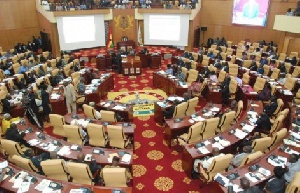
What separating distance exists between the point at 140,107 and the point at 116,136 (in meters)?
3.93

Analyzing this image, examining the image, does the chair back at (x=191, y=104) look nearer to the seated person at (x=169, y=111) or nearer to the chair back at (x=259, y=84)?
the seated person at (x=169, y=111)

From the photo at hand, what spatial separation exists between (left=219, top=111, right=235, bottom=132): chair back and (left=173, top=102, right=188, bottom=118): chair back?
1.52 metres

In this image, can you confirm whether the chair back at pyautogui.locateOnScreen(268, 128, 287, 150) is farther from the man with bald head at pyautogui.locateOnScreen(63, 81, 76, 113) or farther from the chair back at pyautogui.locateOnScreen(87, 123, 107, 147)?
the man with bald head at pyautogui.locateOnScreen(63, 81, 76, 113)

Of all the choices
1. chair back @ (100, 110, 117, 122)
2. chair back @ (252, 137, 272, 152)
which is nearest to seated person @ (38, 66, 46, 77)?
chair back @ (100, 110, 117, 122)

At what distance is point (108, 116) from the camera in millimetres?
9125

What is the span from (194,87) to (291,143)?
531 centimetres

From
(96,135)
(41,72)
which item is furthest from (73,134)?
(41,72)

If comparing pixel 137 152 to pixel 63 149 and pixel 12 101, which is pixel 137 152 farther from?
pixel 12 101

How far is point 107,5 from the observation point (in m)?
20.2

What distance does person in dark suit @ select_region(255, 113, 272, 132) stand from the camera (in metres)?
8.67

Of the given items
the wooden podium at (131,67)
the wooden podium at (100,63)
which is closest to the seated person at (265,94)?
the wooden podium at (131,67)

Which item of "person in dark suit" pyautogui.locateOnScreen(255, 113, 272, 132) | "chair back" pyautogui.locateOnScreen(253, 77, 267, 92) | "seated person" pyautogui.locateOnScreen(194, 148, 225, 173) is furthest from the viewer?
"chair back" pyautogui.locateOnScreen(253, 77, 267, 92)

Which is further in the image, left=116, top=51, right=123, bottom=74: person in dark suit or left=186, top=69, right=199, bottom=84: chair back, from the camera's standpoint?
left=116, top=51, right=123, bottom=74: person in dark suit

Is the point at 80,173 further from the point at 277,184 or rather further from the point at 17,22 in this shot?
the point at 17,22
